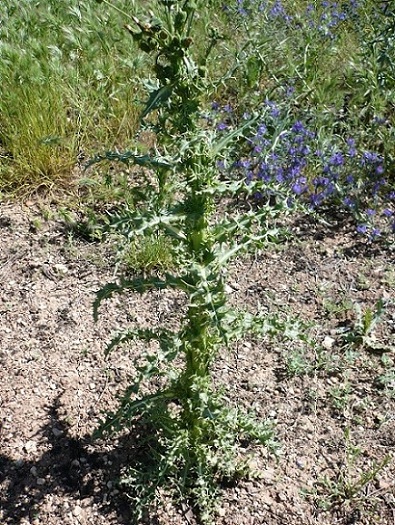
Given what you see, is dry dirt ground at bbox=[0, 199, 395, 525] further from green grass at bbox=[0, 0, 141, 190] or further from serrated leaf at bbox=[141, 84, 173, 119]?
serrated leaf at bbox=[141, 84, 173, 119]

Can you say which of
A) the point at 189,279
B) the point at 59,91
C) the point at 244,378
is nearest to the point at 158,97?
the point at 189,279

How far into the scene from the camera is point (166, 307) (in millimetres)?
3271

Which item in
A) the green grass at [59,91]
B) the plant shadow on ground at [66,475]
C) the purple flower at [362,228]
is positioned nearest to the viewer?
Answer: the plant shadow on ground at [66,475]

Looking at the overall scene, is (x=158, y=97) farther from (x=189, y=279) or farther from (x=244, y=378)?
(x=244, y=378)

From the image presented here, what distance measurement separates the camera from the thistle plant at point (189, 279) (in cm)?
185

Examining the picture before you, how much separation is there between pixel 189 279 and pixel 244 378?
3.25ft

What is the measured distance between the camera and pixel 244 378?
295 centimetres

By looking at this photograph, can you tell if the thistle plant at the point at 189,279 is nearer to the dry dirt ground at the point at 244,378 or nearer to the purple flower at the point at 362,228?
the dry dirt ground at the point at 244,378

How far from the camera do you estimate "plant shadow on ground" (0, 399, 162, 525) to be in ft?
8.29

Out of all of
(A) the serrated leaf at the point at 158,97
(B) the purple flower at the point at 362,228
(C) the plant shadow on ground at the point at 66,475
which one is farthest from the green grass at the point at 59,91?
(A) the serrated leaf at the point at 158,97

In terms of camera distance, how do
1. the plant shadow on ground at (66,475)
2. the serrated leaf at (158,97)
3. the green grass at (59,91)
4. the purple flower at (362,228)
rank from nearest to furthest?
the serrated leaf at (158,97) → the plant shadow on ground at (66,475) → the purple flower at (362,228) → the green grass at (59,91)

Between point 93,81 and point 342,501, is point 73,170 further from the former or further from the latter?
point 342,501

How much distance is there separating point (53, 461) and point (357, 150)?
2.48 m

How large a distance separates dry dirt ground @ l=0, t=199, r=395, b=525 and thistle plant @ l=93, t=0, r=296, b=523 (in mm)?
125
